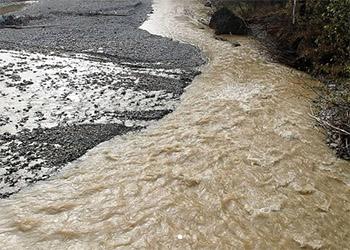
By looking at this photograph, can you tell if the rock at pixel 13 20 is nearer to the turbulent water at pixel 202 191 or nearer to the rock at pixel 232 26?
the rock at pixel 232 26

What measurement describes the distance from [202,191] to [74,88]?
6381 mm

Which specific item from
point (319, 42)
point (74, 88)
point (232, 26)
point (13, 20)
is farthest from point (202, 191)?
point (13, 20)

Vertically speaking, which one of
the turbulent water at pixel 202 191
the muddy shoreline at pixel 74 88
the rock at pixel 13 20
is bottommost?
the turbulent water at pixel 202 191

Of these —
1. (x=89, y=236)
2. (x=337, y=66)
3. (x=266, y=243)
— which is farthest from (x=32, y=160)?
(x=337, y=66)

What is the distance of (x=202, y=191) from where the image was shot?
6457 millimetres

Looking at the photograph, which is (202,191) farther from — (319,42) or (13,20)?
(13,20)

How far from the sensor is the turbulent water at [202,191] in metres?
5.39

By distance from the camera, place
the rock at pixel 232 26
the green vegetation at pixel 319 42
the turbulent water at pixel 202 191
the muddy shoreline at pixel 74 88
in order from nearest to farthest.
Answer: the turbulent water at pixel 202 191, the muddy shoreline at pixel 74 88, the green vegetation at pixel 319 42, the rock at pixel 232 26

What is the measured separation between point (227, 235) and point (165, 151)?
2886 mm

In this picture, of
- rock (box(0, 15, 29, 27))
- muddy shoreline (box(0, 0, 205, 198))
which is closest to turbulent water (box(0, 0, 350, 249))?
muddy shoreline (box(0, 0, 205, 198))

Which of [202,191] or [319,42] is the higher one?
[319,42]

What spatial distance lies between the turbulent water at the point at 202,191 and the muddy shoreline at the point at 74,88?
0.62 meters

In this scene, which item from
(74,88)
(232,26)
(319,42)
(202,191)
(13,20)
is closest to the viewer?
(202,191)

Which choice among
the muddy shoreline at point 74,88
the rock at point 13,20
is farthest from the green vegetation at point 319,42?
the rock at point 13,20
